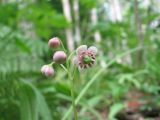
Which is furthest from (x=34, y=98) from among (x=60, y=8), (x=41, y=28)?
(x=60, y=8)

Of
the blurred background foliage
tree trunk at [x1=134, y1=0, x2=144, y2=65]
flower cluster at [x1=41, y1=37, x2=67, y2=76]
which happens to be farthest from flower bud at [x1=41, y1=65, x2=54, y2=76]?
tree trunk at [x1=134, y1=0, x2=144, y2=65]

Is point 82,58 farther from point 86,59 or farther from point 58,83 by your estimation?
point 58,83

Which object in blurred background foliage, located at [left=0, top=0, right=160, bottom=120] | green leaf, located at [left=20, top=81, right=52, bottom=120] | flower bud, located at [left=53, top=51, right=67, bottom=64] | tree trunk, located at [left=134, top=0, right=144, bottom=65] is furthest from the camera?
tree trunk, located at [left=134, top=0, right=144, bottom=65]

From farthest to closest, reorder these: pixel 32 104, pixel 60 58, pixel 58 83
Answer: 1. pixel 58 83
2. pixel 32 104
3. pixel 60 58

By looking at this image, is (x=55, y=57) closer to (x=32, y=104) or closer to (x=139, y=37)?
(x=32, y=104)

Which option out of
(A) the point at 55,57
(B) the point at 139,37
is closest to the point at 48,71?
(A) the point at 55,57

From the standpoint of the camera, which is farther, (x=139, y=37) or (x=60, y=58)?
(x=139, y=37)

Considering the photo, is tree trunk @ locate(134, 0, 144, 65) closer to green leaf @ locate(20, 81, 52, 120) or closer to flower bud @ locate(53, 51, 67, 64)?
green leaf @ locate(20, 81, 52, 120)

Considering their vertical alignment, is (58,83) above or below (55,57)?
above

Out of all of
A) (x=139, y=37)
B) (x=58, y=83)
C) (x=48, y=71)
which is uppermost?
(x=139, y=37)

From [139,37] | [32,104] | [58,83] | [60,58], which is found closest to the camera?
[60,58]
